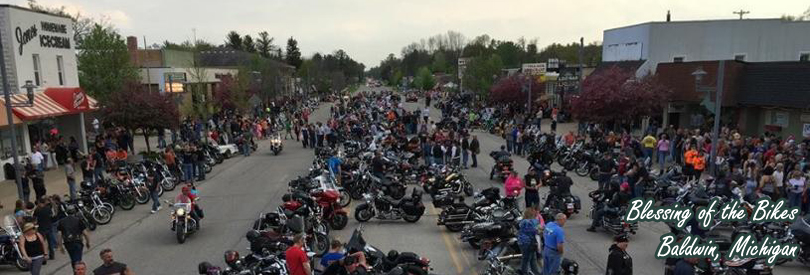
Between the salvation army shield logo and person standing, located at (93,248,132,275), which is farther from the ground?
the salvation army shield logo

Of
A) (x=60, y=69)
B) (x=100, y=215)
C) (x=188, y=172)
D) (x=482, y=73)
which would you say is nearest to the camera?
(x=100, y=215)

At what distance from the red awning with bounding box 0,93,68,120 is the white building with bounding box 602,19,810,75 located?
33.6m

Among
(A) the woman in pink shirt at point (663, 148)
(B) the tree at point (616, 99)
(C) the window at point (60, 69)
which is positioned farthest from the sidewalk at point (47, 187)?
(B) the tree at point (616, 99)

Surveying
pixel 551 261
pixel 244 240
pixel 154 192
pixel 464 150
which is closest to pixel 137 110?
pixel 154 192

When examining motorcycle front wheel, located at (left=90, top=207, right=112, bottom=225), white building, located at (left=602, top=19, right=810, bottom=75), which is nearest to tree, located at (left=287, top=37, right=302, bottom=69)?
white building, located at (left=602, top=19, right=810, bottom=75)

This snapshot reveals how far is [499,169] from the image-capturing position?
18.5m

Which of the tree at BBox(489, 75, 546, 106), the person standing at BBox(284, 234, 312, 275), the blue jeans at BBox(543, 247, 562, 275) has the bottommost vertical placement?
the blue jeans at BBox(543, 247, 562, 275)

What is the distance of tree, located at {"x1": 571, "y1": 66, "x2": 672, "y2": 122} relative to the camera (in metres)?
24.9

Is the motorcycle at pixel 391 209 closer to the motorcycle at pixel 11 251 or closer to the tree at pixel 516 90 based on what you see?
the motorcycle at pixel 11 251

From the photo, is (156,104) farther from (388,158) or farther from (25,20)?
(388,158)

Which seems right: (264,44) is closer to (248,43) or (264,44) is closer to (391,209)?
(248,43)

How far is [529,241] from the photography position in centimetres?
912

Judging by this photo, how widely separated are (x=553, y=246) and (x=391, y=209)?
5535 mm

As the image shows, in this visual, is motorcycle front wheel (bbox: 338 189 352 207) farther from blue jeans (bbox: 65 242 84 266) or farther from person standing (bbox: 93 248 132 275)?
person standing (bbox: 93 248 132 275)
